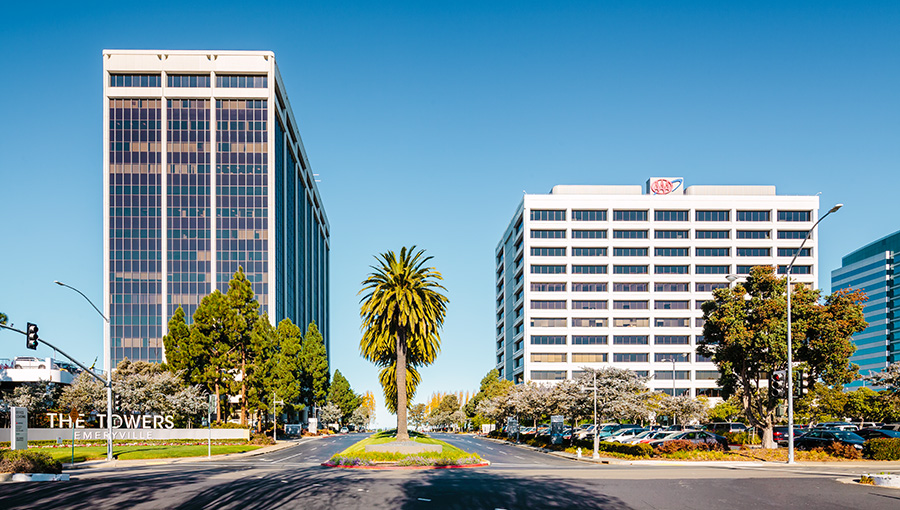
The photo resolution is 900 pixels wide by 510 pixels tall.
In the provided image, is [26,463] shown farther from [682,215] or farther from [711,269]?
[711,269]

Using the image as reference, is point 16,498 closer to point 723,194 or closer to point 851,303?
point 851,303

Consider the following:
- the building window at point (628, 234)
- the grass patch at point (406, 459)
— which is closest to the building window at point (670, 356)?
the building window at point (628, 234)

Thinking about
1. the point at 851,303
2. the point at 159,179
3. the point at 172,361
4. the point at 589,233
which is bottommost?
the point at 172,361

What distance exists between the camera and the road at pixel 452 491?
65.1 ft

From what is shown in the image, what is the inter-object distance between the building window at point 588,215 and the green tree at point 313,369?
46.4m

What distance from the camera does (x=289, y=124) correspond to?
130 meters

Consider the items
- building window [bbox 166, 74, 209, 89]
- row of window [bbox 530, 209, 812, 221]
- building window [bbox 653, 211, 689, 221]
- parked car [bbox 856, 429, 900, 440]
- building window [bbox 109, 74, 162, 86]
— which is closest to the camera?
parked car [bbox 856, 429, 900, 440]

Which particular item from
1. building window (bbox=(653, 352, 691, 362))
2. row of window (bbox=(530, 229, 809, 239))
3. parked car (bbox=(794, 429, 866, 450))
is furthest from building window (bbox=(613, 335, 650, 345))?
parked car (bbox=(794, 429, 866, 450))

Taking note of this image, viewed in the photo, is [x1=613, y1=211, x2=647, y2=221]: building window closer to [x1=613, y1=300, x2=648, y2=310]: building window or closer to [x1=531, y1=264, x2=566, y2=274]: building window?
[x1=531, y1=264, x2=566, y2=274]: building window

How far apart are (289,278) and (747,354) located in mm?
91908

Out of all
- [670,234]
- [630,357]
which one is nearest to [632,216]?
[670,234]

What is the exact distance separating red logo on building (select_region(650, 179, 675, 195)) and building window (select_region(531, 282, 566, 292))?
22.4 metres

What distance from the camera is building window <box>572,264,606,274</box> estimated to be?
384 feet

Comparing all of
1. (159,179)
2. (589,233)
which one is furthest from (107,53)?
(589,233)
